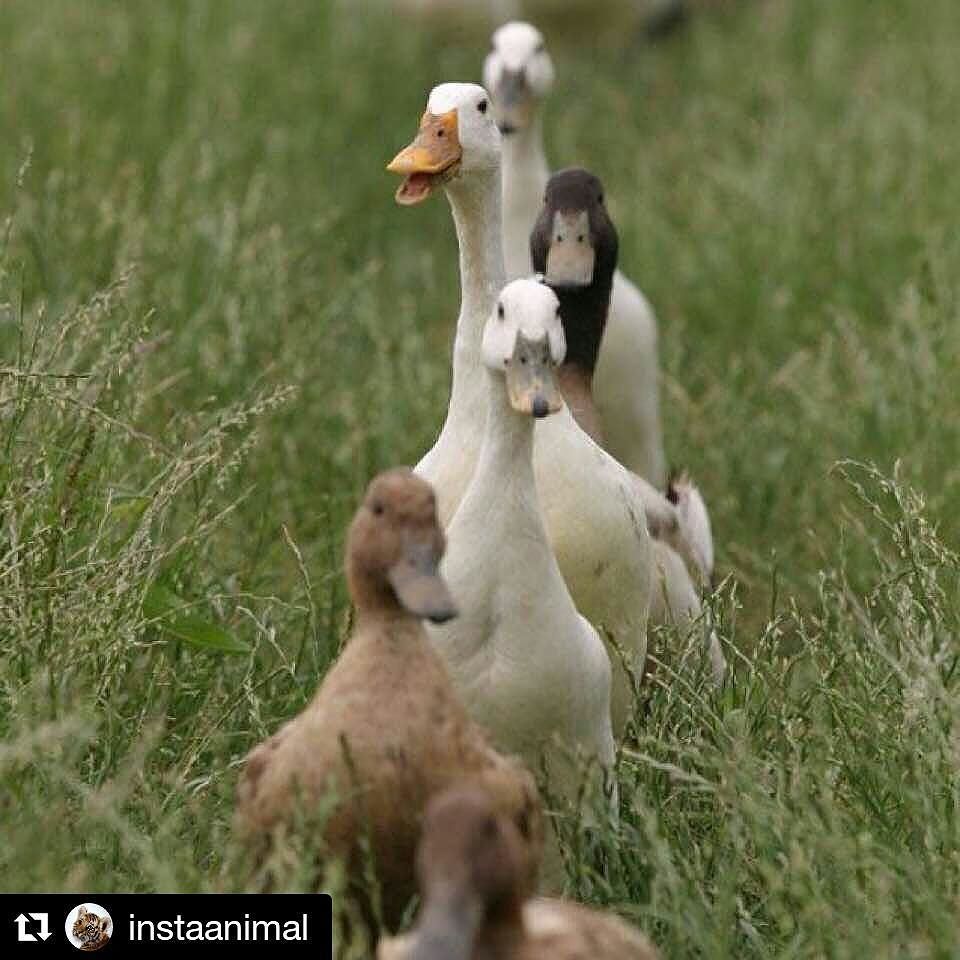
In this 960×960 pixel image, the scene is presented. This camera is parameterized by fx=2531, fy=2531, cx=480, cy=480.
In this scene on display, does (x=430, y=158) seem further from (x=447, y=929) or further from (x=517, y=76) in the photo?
(x=517, y=76)

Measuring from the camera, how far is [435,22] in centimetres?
996

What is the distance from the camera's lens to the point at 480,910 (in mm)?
3012

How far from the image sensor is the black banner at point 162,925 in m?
3.34

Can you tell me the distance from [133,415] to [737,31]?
665 cm

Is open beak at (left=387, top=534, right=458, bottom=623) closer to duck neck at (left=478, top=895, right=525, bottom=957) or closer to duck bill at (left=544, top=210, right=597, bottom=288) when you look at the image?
duck neck at (left=478, top=895, right=525, bottom=957)

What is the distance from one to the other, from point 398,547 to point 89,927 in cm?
67

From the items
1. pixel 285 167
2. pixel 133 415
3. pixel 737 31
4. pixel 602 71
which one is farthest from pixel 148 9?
pixel 133 415

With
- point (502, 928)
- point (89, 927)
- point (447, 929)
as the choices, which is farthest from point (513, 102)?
point (447, 929)

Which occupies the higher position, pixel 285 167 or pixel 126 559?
pixel 285 167

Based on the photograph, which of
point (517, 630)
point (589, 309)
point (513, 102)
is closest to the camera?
point (517, 630)

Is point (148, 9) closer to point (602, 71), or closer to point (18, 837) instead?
point (602, 71)

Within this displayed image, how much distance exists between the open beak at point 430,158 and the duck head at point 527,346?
0.51 meters

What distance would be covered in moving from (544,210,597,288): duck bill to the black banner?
5.95 ft

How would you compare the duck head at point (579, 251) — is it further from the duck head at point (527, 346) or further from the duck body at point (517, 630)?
→ the duck body at point (517, 630)
